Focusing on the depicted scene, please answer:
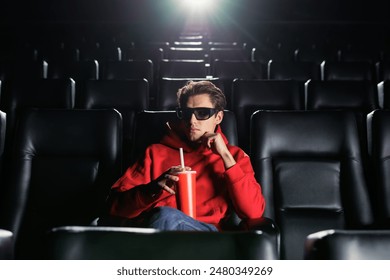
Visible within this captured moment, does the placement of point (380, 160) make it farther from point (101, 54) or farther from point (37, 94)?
point (101, 54)

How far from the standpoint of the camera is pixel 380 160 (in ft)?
5.84

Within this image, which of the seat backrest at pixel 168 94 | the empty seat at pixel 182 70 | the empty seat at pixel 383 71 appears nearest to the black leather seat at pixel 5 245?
the seat backrest at pixel 168 94

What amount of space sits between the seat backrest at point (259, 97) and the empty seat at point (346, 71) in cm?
130

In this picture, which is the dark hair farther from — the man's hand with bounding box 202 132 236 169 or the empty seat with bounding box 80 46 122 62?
the empty seat with bounding box 80 46 122 62

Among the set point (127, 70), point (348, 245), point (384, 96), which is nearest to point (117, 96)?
point (127, 70)

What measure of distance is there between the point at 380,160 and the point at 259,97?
3.27ft

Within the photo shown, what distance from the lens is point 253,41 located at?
29.0ft

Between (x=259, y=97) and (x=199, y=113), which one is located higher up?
(x=259, y=97)

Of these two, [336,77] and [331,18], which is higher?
[331,18]

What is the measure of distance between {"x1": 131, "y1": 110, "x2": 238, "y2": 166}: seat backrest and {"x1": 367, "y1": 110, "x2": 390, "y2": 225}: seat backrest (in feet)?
1.56

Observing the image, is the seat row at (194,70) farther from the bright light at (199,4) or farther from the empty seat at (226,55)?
the bright light at (199,4)

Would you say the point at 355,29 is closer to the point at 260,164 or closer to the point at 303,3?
the point at 303,3
